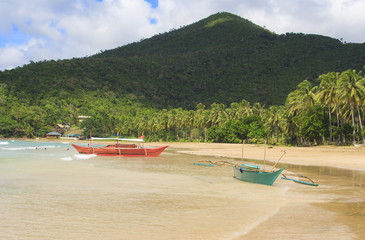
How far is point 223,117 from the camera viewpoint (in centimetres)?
8975

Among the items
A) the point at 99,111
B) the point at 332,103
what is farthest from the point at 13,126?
the point at 332,103

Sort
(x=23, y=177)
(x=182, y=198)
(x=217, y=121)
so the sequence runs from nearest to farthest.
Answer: (x=182, y=198) < (x=23, y=177) < (x=217, y=121)

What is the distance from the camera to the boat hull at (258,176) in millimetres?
19453

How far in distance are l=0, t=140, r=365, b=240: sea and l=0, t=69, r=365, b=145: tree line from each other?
3583 cm

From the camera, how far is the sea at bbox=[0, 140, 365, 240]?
34.2 feet

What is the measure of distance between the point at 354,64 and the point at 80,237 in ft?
571

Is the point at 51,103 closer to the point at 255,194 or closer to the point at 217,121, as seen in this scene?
Answer: the point at 217,121

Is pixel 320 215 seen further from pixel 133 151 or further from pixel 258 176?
pixel 133 151

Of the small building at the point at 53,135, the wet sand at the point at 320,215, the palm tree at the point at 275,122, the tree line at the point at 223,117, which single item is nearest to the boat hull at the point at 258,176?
the wet sand at the point at 320,215

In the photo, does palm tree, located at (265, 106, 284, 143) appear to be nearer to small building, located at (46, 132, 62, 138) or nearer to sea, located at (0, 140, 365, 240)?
sea, located at (0, 140, 365, 240)

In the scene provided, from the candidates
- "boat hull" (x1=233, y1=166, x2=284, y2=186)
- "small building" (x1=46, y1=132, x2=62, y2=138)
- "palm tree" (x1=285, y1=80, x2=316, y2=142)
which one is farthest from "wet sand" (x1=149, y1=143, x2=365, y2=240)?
"small building" (x1=46, y1=132, x2=62, y2=138)

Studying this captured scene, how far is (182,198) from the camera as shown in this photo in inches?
634

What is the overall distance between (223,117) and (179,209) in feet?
252

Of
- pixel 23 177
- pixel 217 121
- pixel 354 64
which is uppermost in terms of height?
pixel 354 64
